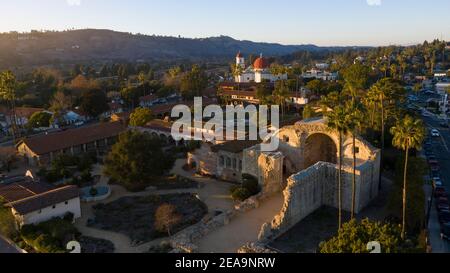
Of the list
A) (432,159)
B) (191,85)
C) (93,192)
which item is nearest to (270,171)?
(93,192)

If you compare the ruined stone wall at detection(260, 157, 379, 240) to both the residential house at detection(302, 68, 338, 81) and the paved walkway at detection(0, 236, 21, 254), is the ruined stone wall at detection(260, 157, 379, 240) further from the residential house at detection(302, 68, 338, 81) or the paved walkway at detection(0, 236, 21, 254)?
the residential house at detection(302, 68, 338, 81)

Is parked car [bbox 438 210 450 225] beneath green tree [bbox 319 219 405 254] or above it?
beneath

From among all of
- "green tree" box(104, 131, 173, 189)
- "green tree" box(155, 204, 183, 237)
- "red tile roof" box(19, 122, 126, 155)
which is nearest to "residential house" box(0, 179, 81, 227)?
"green tree" box(104, 131, 173, 189)

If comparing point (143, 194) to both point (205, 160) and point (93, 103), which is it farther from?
point (93, 103)

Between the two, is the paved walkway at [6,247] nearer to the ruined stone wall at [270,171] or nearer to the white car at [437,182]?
the ruined stone wall at [270,171]

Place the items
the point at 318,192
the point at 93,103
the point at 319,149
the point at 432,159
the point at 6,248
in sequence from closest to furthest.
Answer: the point at 6,248 → the point at 318,192 → the point at 319,149 → the point at 432,159 → the point at 93,103

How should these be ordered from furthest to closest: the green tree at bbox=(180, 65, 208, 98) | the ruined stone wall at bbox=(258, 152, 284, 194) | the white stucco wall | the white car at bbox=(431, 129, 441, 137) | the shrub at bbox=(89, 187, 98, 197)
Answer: the green tree at bbox=(180, 65, 208, 98), the white car at bbox=(431, 129, 441, 137), the shrub at bbox=(89, 187, 98, 197), the ruined stone wall at bbox=(258, 152, 284, 194), the white stucco wall
